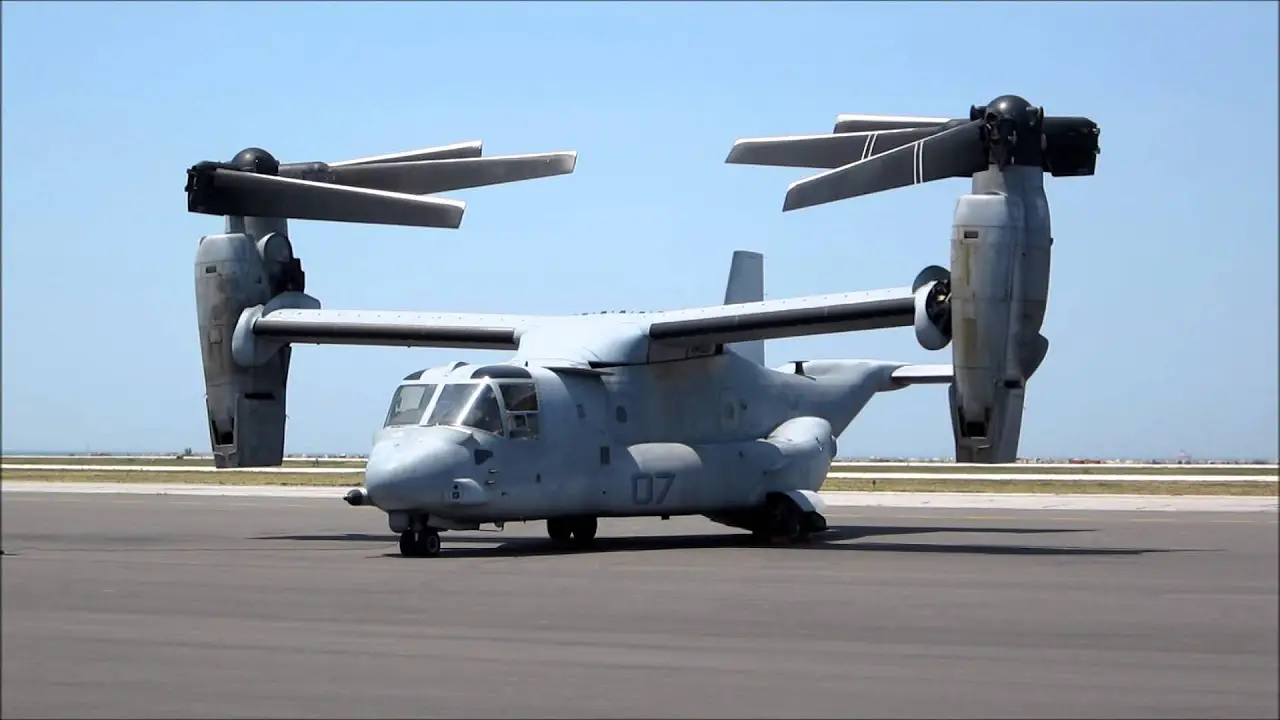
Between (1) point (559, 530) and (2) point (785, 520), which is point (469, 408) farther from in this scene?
(2) point (785, 520)

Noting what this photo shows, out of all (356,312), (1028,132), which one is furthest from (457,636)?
(356,312)

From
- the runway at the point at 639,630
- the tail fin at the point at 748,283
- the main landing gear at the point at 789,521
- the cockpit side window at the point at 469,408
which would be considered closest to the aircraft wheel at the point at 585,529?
the runway at the point at 639,630

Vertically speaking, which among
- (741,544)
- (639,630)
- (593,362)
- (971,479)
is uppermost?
(593,362)

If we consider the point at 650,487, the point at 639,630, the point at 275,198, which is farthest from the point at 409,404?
the point at 639,630

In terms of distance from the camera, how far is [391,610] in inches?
534

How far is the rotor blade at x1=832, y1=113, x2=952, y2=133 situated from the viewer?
78.0ft

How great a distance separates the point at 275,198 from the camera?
2522cm

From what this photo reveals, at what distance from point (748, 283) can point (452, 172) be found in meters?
5.45

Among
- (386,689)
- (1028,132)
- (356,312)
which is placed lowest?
(386,689)

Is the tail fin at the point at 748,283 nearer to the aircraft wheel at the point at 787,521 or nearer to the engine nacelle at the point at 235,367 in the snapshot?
the aircraft wheel at the point at 787,521

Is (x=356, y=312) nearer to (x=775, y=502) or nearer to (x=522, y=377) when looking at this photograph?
(x=522, y=377)

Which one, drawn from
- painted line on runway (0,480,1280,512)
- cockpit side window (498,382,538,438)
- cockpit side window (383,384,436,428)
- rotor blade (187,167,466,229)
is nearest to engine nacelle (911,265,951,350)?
cockpit side window (498,382,538,438)

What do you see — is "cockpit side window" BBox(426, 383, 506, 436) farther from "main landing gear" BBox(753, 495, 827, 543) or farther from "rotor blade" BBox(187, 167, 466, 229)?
"main landing gear" BBox(753, 495, 827, 543)

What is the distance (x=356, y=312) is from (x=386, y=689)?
1686cm
